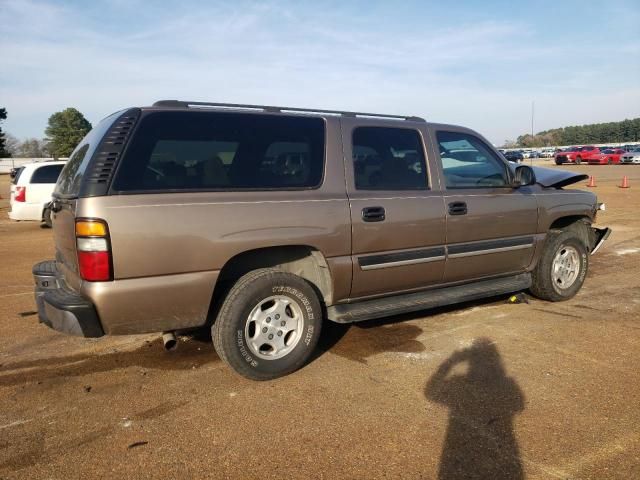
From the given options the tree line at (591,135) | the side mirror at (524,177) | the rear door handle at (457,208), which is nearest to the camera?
the rear door handle at (457,208)

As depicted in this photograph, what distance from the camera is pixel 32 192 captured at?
1119 cm

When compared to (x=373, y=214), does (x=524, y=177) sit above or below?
above

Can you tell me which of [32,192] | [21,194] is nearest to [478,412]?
[32,192]

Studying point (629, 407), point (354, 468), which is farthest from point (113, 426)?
point (629, 407)

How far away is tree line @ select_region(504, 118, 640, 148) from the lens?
100 m

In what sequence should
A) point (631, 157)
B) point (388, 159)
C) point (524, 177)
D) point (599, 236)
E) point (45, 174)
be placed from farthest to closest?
1. point (631, 157)
2. point (45, 174)
3. point (599, 236)
4. point (524, 177)
5. point (388, 159)

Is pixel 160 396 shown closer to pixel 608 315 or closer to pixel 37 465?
pixel 37 465

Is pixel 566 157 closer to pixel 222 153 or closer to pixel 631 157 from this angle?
pixel 631 157

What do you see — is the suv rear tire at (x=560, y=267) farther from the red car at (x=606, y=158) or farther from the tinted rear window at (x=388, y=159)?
the red car at (x=606, y=158)

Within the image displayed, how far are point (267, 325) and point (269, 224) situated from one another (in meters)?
0.73

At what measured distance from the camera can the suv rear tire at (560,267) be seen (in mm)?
5156

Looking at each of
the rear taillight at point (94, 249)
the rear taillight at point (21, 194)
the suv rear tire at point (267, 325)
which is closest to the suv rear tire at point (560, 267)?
the suv rear tire at point (267, 325)

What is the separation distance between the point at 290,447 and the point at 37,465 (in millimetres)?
1296

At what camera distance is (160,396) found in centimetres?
333
